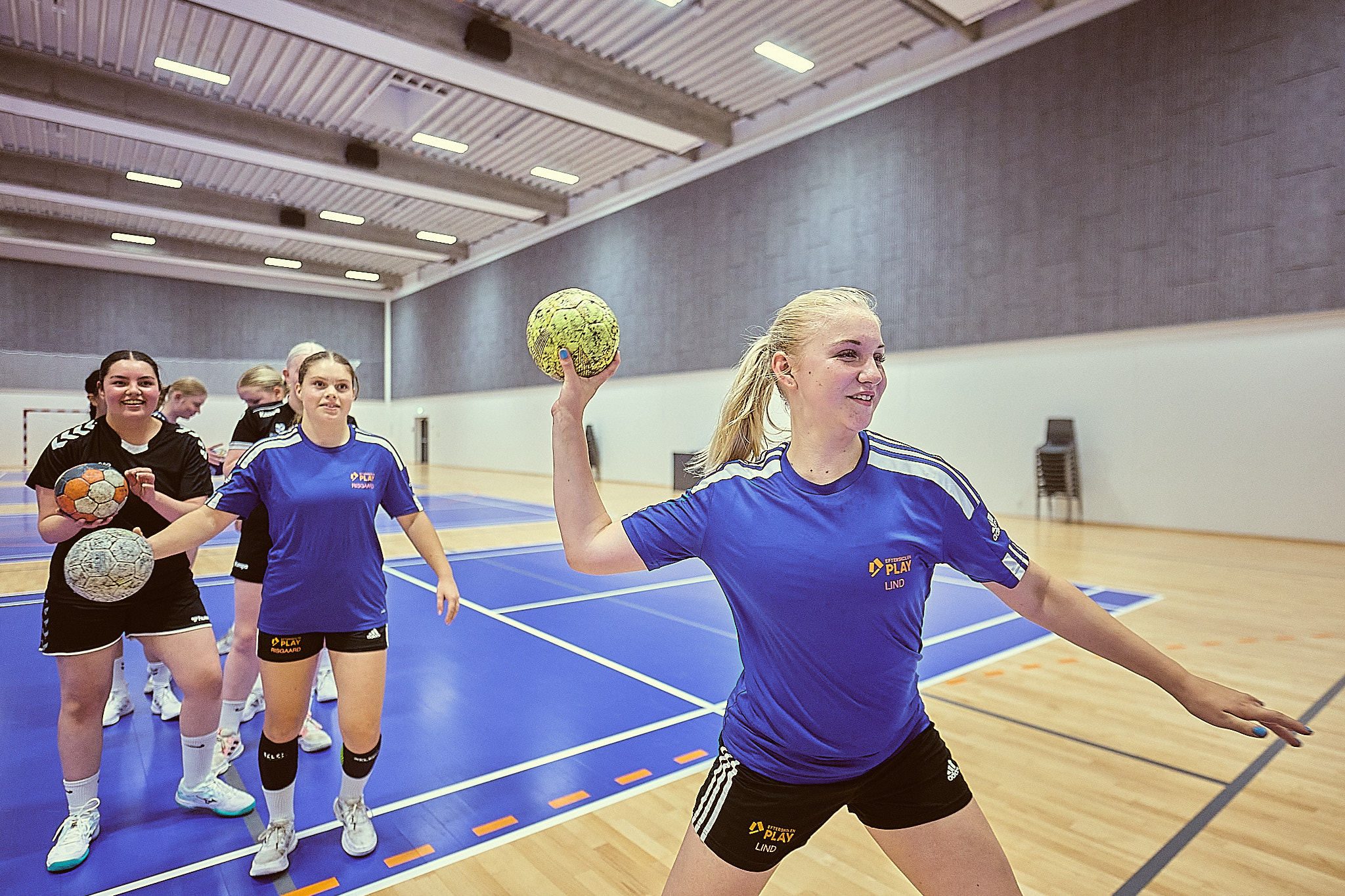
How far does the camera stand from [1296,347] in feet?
30.4

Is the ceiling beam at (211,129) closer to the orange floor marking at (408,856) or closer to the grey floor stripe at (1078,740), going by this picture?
the orange floor marking at (408,856)

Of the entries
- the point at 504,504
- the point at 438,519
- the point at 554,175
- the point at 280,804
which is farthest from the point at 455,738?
the point at 554,175

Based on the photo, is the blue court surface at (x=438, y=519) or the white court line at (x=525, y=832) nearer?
the white court line at (x=525, y=832)

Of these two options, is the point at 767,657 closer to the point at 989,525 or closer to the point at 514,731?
the point at 989,525

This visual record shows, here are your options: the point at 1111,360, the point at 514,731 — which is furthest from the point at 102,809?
the point at 1111,360

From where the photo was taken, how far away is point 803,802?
151cm

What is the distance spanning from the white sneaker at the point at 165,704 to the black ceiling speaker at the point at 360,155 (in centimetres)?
1424

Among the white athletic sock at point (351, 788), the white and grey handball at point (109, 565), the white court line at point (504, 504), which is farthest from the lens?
the white court line at point (504, 504)

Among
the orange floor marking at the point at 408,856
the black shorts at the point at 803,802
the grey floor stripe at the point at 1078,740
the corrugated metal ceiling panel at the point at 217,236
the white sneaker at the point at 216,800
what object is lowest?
the grey floor stripe at the point at 1078,740

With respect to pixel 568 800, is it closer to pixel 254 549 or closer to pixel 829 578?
pixel 254 549

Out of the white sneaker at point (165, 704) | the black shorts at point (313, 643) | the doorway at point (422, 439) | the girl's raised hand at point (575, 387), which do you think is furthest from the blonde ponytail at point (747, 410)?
the doorway at point (422, 439)

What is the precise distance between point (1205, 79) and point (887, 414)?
6285 mm

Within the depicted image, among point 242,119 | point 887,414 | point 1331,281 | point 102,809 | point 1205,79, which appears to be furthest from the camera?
point 242,119

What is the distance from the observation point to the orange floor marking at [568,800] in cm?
290
